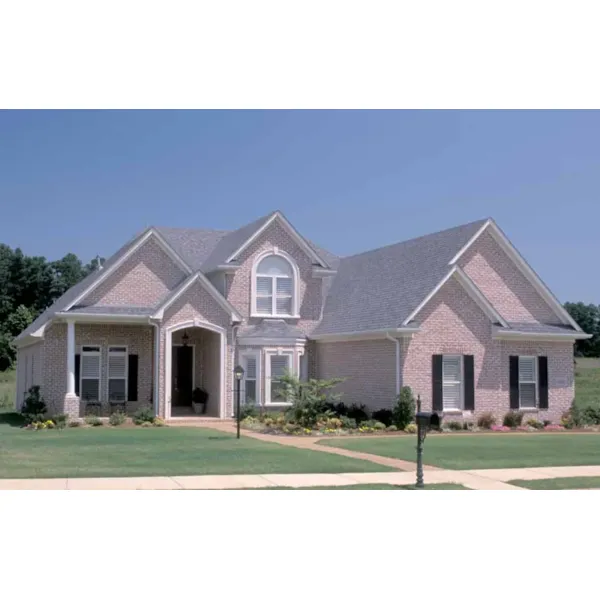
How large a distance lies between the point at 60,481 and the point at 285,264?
17.2 m

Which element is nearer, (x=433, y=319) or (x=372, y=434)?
(x=372, y=434)

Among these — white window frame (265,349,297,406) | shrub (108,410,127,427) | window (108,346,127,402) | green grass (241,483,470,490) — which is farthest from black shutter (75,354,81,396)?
green grass (241,483,470,490)

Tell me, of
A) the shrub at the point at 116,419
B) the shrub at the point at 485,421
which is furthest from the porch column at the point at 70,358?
the shrub at the point at 485,421

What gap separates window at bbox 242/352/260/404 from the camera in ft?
93.9

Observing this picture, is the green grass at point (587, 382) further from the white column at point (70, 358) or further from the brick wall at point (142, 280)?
the white column at point (70, 358)

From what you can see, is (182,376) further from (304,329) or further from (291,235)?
(291,235)

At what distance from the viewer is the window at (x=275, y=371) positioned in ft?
94.1

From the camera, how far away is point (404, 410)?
24.4m

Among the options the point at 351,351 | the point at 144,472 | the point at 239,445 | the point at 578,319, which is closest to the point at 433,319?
the point at 351,351

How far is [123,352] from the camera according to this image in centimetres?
2800

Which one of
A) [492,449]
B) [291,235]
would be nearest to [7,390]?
[291,235]

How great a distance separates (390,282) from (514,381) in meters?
5.06

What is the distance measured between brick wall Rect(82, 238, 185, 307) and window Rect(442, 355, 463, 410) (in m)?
9.09
